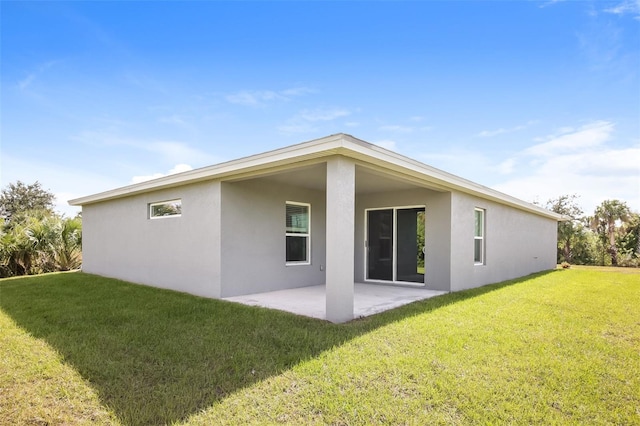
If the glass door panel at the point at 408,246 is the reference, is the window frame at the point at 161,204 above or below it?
above

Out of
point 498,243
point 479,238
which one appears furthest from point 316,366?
point 498,243

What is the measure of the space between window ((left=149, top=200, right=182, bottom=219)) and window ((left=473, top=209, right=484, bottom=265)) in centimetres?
844

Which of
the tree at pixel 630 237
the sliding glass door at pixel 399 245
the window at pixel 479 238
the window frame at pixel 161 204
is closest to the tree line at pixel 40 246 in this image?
the window frame at pixel 161 204

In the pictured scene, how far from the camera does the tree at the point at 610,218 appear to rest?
23.6 meters

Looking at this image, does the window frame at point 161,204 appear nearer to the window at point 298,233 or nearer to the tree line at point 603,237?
the window at point 298,233

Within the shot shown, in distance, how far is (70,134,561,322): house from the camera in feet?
19.4

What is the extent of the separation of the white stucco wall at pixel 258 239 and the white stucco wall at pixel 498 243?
12.9 feet

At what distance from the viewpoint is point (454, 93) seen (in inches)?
418

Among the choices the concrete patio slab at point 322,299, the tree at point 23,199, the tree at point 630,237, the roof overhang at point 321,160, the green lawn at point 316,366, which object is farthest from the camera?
the tree at point 23,199

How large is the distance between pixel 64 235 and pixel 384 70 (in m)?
14.4

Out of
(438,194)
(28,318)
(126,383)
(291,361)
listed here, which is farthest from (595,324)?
(28,318)

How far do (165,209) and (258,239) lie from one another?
2.85 metres

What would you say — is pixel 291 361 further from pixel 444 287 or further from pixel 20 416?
pixel 444 287

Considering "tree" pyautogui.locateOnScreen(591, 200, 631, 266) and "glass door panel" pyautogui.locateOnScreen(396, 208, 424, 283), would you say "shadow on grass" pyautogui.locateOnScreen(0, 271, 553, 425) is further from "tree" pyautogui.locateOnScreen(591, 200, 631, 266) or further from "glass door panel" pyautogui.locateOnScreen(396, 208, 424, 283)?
"tree" pyautogui.locateOnScreen(591, 200, 631, 266)
